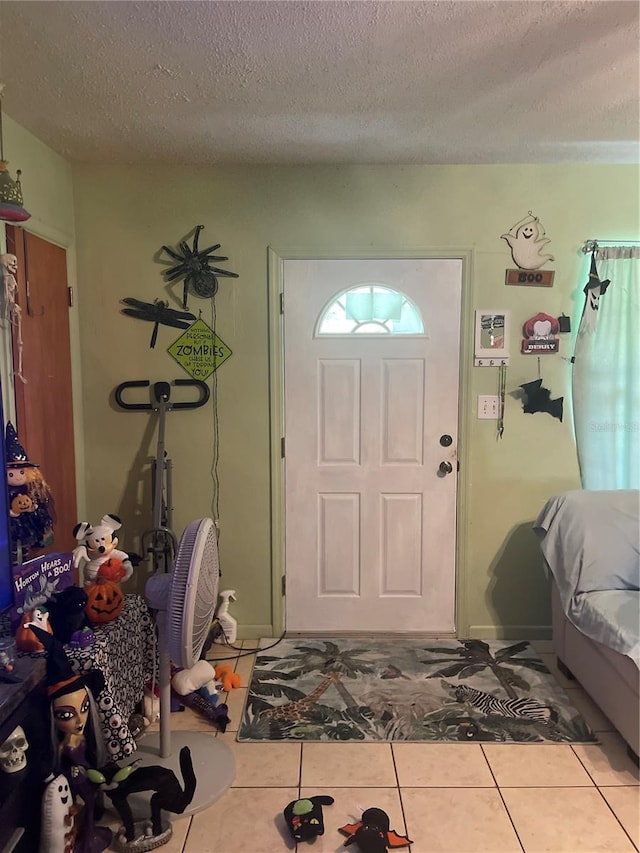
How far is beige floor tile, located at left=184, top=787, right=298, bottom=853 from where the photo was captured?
1905 mm

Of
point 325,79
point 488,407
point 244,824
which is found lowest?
point 244,824

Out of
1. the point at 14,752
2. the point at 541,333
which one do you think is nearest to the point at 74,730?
the point at 14,752

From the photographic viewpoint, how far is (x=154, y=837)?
1896 mm

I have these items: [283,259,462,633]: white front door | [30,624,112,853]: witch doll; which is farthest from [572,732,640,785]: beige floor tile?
[30,624,112,853]: witch doll

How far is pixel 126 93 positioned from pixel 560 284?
214cm

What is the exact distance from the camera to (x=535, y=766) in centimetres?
227

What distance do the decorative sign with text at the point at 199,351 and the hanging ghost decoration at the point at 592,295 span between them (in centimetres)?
178

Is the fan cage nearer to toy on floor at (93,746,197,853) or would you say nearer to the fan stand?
the fan stand

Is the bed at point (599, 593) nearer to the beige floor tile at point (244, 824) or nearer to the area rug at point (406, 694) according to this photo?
the area rug at point (406, 694)

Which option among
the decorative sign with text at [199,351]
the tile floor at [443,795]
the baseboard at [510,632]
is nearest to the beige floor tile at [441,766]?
the tile floor at [443,795]

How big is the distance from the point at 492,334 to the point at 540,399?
408 millimetres

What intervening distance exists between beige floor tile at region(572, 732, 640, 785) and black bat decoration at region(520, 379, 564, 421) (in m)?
1.47

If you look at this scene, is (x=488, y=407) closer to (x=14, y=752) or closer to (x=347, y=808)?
(x=347, y=808)

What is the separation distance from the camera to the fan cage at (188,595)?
1.86 meters
